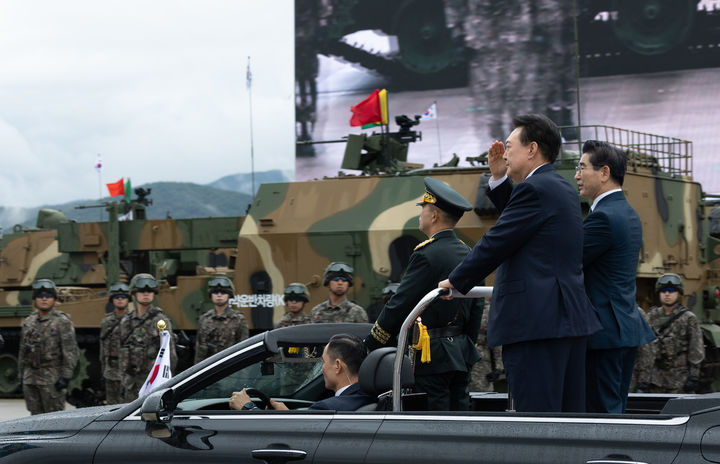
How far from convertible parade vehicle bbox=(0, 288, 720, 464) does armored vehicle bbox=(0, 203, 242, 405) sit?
26.6 ft

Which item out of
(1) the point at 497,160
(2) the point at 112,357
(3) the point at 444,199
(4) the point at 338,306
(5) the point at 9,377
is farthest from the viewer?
(5) the point at 9,377

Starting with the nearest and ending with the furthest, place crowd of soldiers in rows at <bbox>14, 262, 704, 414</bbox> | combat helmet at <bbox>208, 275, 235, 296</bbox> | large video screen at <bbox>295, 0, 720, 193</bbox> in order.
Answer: crowd of soldiers in rows at <bbox>14, 262, 704, 414</bbox> → combat helmet at <bbox>208, 275, 235, 296</bbox> → large video screen at <bbox>295, 0, 720, 193</bbox>

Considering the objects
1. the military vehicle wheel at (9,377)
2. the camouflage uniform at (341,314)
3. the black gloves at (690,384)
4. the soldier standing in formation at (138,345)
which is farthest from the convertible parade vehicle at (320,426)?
the military vehicle wheel at (9,377)

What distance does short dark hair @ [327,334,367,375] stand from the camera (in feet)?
15.1

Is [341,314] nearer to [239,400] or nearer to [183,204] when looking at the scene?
[239,400]

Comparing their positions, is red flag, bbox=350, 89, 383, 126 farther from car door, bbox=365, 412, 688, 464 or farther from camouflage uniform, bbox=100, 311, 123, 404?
car door, bbox=365, 412, 688, 464

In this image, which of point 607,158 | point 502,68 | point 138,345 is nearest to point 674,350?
point 138,345

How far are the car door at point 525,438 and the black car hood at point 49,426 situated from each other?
4.93 feet

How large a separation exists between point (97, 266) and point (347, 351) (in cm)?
1328

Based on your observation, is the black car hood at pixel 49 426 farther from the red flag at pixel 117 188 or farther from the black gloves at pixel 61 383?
the red flag at pixel 117 188

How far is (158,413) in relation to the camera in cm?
425

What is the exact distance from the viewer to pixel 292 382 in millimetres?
5176

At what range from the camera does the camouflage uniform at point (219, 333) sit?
10711 mm

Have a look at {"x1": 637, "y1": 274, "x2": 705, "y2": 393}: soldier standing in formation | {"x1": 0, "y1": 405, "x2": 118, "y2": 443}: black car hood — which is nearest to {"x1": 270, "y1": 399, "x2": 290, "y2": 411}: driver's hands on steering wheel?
{"x1": 0, "y1": 405, "x2": 118, "y2": 443}: black car hood
